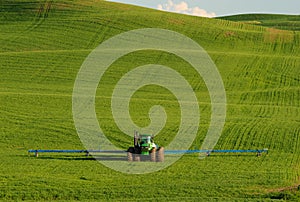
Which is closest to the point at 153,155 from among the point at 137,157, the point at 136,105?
the point at 137,157

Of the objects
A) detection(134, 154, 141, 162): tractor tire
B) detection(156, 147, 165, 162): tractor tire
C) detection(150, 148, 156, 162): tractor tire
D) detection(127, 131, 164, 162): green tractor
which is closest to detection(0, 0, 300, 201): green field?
detection(156, 147, 165, 162): tractor tire

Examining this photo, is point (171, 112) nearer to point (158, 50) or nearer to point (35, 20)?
point (158, 50)

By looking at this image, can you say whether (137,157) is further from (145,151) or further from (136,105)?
(136,105)

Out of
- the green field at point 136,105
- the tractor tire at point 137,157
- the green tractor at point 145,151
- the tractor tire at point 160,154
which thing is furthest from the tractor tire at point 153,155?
the green field at point 136,105

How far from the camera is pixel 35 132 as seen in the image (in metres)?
36.5

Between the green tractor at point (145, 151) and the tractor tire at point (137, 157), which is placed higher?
the green tractor at point (145, 151)

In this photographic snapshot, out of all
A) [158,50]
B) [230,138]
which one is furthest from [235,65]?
[230,138]

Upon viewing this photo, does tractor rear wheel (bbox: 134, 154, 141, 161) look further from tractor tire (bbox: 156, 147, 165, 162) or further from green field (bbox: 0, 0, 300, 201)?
green field (bbox: 0, 0, 300, 201)

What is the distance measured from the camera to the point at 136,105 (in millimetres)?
46438

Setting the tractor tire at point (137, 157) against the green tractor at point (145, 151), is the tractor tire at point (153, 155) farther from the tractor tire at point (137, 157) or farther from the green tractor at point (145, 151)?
the tractor tire at point (137, 157)

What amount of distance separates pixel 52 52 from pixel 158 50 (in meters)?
11.1

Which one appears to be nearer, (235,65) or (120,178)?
(120,178)

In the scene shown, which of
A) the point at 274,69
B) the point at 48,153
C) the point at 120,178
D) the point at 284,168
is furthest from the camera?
the point at 274,69

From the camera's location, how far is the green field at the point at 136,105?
2339 centimetres
